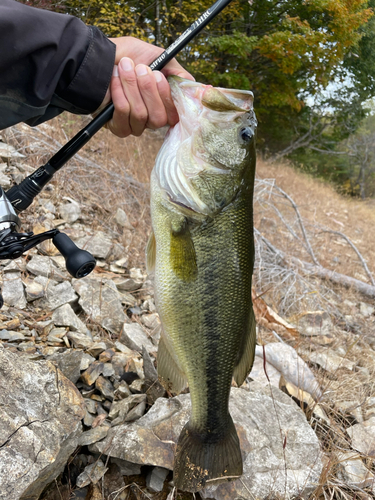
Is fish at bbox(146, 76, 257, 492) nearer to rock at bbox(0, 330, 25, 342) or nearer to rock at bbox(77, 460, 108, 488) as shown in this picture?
rock at bbox(77, 460, 108, 488)

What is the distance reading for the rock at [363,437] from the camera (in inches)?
107

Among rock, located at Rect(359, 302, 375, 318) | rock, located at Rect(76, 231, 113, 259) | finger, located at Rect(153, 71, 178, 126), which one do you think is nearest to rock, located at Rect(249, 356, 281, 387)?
rock, located at Rect(76, 231, 113, 259)

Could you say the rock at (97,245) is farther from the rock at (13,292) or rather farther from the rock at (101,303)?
the rock at (13,292)

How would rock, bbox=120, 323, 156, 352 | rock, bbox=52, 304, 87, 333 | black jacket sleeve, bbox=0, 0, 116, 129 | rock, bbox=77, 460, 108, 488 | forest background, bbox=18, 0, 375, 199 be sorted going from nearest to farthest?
black jacket sleeve, bbox=0, 0, 116, 129 → rock, bbox=77, 460, 108, 488 → rock, bbox=52, 304, 87, 333 → rock, bbox=120, 323, 156, 352 → forest background, bbox=18, 0, 375, 199

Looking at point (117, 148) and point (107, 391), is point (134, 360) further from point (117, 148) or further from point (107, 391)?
point (117, 148)

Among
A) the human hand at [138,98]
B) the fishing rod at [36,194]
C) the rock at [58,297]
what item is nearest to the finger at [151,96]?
the human hand at [138,98]

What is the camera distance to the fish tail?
181 centimetres

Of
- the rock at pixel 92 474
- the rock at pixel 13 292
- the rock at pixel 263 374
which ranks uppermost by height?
the rock at pixel 13 292

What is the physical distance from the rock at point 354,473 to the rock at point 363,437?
0.39 ft

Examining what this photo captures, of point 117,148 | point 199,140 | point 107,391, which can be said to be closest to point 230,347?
point 199,140

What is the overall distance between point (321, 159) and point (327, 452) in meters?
21.8

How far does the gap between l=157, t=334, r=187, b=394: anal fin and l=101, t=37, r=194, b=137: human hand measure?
1.07 meters

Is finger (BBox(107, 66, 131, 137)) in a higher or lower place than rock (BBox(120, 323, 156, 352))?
higher

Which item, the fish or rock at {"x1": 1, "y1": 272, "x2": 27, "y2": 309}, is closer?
the fish
